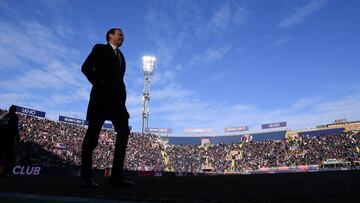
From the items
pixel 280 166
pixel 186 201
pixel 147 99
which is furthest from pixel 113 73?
pixel 147 99

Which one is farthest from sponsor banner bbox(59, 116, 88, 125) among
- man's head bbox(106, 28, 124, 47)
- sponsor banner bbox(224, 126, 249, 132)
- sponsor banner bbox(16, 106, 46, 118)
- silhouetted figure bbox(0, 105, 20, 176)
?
man's head bbox(106, 28, 124, 47)

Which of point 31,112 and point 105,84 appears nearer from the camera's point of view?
point 105,84

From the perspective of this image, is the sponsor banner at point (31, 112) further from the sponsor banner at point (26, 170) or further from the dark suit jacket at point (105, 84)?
the dark suit jacket at point (105, 84)

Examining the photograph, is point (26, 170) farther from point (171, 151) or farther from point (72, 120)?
point (171, 151)

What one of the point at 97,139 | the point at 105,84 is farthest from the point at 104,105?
the point at 97,139

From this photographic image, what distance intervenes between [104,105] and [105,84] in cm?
25

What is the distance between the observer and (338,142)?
51.6 meters

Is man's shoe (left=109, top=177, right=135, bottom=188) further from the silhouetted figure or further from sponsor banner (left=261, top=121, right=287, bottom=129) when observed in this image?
sponsor banner (left=261, top=121, right=287, bottom=129)

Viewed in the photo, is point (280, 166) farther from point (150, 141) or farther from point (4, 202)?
point (4, 202)

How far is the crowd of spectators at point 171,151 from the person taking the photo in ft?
126

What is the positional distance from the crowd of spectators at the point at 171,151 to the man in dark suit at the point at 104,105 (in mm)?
28851

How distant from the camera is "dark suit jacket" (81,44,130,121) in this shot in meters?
4.20

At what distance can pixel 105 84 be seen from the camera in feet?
13.8

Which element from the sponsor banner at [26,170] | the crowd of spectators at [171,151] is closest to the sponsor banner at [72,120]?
the crowd of spectators at [171,151]
